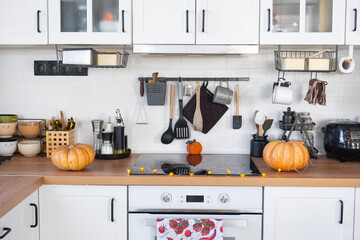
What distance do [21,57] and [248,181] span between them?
182cm

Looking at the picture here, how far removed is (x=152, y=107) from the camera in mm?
2801

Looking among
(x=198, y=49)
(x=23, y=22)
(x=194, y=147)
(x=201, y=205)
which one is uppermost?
(x=23, y=22)

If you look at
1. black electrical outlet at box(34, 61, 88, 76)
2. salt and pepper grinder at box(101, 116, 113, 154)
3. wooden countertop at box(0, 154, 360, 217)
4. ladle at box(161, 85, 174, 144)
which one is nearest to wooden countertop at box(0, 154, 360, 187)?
wooden countertop at box(0, 154, 360, 217)

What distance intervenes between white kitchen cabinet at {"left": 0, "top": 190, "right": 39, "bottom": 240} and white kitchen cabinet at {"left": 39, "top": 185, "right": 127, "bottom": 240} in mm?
53

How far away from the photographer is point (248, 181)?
2.14 m

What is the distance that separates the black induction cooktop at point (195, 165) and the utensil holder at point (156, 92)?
384mm

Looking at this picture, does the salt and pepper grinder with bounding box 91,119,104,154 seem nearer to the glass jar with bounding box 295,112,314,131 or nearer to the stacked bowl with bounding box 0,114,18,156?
the stacked bowl with bounding box 0,114,18,156

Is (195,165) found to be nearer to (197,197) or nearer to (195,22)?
(197,197)

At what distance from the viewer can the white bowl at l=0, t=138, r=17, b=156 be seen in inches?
103

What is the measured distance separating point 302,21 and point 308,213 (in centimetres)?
114

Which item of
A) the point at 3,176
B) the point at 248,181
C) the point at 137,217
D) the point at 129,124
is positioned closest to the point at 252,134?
the point at 248,181

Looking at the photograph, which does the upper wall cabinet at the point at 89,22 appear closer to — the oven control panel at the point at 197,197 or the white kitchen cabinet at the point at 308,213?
the oven control panel at the point at 197,197

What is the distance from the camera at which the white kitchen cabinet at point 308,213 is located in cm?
214

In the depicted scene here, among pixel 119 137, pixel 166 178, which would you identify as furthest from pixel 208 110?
pixel 166 178
